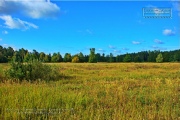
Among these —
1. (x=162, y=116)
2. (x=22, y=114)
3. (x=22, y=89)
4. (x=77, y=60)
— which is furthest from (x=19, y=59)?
(x=77, y=60)

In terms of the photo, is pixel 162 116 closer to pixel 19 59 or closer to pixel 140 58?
pixel 19 59

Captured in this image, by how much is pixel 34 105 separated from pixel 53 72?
962 cm

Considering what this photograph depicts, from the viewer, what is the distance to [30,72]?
13.8 meters

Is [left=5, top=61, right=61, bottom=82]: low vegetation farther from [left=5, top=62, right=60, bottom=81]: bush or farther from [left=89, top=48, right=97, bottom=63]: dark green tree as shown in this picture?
[left=89, top=48, right=97, bottom=63]: dark green tree

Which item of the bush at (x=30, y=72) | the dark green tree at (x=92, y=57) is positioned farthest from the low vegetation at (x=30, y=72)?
the dark green tree at (x=92, y=57)

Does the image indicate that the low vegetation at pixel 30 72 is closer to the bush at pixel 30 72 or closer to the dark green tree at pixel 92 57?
the bush at pixel 30 72

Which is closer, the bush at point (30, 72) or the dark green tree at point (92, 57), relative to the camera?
the bush at point (30, 72)

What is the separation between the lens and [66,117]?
5.17 metres

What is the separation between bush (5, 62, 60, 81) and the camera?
13.2m

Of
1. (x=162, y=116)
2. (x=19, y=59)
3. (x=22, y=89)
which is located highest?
(x=19, y=59)

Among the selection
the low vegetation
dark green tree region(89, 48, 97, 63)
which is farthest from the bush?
dark green tree region(89, 48, 97, 63)

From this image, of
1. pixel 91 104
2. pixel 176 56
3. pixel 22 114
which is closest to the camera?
pixel 22 114

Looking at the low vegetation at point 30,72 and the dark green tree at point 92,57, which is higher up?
the dark green tree at point 92,57

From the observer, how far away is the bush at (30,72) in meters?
13.2
